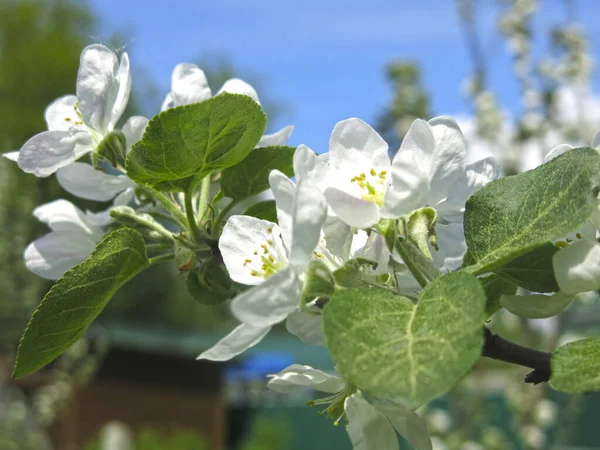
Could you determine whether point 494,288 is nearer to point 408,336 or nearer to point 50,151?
point 408,336

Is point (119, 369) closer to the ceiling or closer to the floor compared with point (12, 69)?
closer to the floor

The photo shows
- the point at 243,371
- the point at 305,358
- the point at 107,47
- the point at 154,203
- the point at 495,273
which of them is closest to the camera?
the point at 495,273

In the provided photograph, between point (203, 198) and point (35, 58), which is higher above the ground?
point (203, 198)

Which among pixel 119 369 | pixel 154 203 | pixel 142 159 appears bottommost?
pixel 119 369

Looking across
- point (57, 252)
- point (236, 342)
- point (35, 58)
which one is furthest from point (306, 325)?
point (35, 58)

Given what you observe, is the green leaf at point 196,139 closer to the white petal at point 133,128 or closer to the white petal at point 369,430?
the white petal at point 133,128

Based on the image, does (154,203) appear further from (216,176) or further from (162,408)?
(162,408)

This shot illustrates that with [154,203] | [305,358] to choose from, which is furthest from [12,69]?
[154,203]

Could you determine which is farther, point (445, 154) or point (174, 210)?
point (174, 210)
